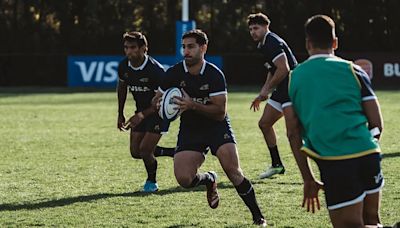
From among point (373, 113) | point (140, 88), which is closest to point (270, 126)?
point (140, 88)

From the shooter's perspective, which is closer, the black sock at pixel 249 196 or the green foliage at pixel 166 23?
the black sock at pixel 249 196

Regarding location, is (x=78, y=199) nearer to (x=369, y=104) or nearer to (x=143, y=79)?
(x=143, y=79)

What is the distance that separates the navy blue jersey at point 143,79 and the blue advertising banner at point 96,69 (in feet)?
74.7

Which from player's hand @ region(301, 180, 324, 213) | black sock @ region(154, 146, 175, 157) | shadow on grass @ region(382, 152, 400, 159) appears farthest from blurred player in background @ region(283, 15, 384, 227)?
shadow on grass @ region(382, 152, 400, 159)

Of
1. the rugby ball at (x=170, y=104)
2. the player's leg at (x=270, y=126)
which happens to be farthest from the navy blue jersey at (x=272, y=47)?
the rugby ball at (x=170, y=104)

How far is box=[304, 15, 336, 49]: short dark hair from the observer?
5277 millimetres

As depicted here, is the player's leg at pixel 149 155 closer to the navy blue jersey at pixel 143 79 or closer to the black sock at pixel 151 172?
the black sock at pixel 151 172

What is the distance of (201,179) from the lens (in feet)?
26.9

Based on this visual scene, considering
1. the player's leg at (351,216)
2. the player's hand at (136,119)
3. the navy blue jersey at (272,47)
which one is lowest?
the player's hand at (136,119)

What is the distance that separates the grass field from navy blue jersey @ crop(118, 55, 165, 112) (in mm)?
970

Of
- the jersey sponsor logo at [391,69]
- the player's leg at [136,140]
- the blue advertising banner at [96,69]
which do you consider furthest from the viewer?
the blue advertising banner at [96,69]

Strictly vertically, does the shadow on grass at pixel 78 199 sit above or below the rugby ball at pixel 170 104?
below

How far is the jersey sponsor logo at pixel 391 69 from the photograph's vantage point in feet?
105

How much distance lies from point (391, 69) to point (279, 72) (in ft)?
73.8
